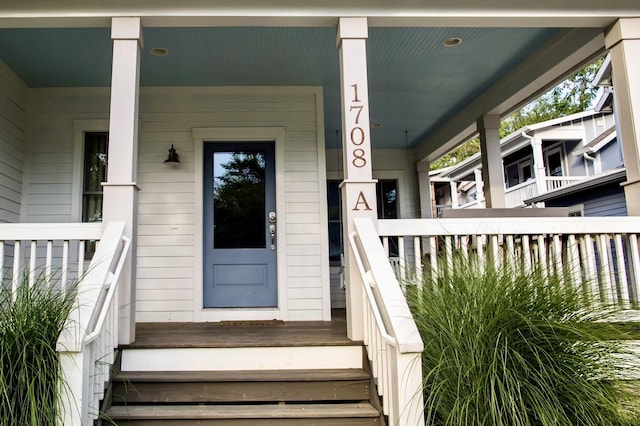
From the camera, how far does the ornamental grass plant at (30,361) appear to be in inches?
78.3

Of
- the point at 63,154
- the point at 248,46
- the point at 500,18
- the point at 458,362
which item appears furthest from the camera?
the point at 63,154

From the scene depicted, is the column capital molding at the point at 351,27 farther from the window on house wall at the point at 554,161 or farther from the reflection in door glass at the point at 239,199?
the window on house wall at the point at 554,161

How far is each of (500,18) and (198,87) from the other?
3042 millimetres

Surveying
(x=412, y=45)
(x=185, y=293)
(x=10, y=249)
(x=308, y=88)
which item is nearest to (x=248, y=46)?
(x=308, y=88)

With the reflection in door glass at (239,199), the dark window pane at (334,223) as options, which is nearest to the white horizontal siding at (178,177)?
the reflection in door glass at (239,199)

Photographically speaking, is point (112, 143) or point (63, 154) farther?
point (63, 154)

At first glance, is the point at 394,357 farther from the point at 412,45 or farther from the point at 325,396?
the point at 412,45

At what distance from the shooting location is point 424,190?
7219 millimetres

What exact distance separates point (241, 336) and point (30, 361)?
137 centimetres

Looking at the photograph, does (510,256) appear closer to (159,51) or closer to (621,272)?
(621,272)

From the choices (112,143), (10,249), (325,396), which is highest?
(112,143)

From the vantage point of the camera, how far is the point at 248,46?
4.01m

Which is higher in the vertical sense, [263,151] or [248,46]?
[248,46]

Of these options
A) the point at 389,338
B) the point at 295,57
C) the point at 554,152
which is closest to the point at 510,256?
the point at 389,338
